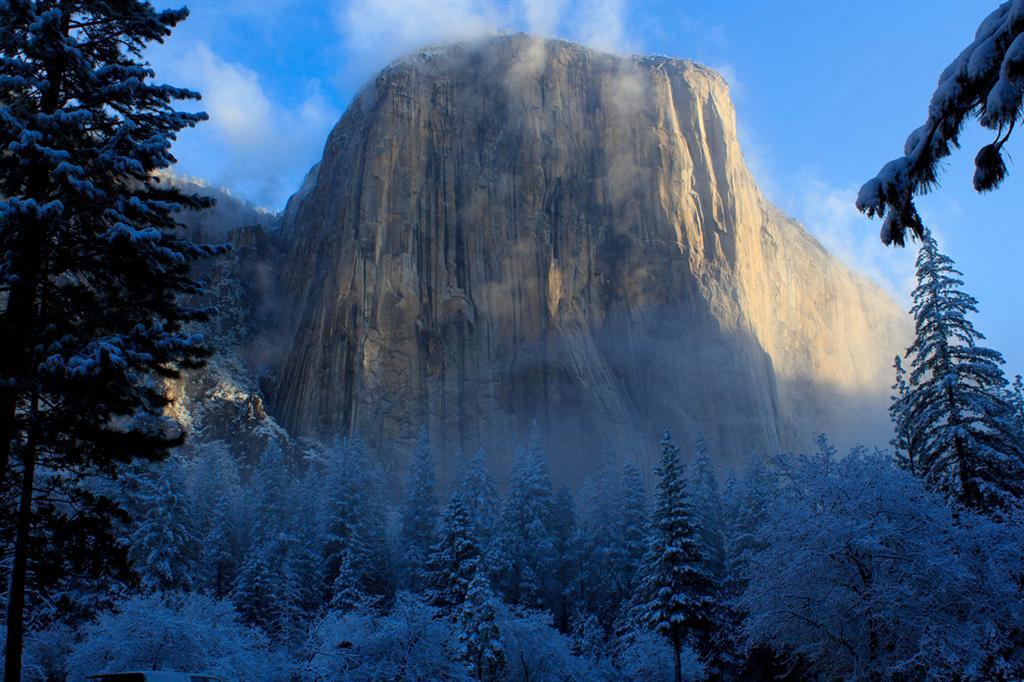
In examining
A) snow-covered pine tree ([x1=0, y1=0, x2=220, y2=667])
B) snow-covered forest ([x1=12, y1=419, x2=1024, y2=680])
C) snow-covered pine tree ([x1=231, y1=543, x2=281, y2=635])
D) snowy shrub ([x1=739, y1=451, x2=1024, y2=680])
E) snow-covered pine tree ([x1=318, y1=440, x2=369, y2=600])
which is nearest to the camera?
snow-covered pine tree ([x1=0, y1=0, x2=220, y2=667])

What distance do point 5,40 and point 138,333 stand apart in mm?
4697

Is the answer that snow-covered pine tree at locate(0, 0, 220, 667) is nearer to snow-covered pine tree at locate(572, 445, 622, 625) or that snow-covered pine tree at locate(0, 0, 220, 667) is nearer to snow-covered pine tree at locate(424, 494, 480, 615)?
snow-covered pine tree at locate(424, 494, 480, 615)

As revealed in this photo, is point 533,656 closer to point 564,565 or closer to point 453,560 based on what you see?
point 453,560

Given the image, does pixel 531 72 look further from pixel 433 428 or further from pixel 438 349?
pixel 433 428

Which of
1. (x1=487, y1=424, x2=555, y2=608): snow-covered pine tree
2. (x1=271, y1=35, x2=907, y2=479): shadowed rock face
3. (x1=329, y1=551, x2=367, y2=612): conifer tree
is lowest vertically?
(x1=329, y1=551, x2=367, y2=612): conifer tree

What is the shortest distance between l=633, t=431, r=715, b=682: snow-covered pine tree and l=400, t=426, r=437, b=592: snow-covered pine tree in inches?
535

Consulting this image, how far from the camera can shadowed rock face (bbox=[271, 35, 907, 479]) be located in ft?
285

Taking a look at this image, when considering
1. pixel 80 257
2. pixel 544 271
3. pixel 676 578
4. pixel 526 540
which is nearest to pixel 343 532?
pixel 526 540

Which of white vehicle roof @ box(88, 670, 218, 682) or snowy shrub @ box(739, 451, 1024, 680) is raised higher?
snowy shrub @ box(739, 451, 1024, 680)

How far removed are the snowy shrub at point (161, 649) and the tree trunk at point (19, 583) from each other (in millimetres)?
16838

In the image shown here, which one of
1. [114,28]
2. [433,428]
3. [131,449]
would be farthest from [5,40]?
[433,428]

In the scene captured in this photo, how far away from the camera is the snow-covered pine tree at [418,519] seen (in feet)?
153

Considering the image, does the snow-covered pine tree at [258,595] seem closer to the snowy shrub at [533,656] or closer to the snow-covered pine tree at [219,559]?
the snow-covered pine tree at [219,559]

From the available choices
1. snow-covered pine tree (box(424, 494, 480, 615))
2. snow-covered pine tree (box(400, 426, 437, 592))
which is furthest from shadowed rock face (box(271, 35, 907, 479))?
snow-covered pine tree (box(424, 494, 480, 615))
